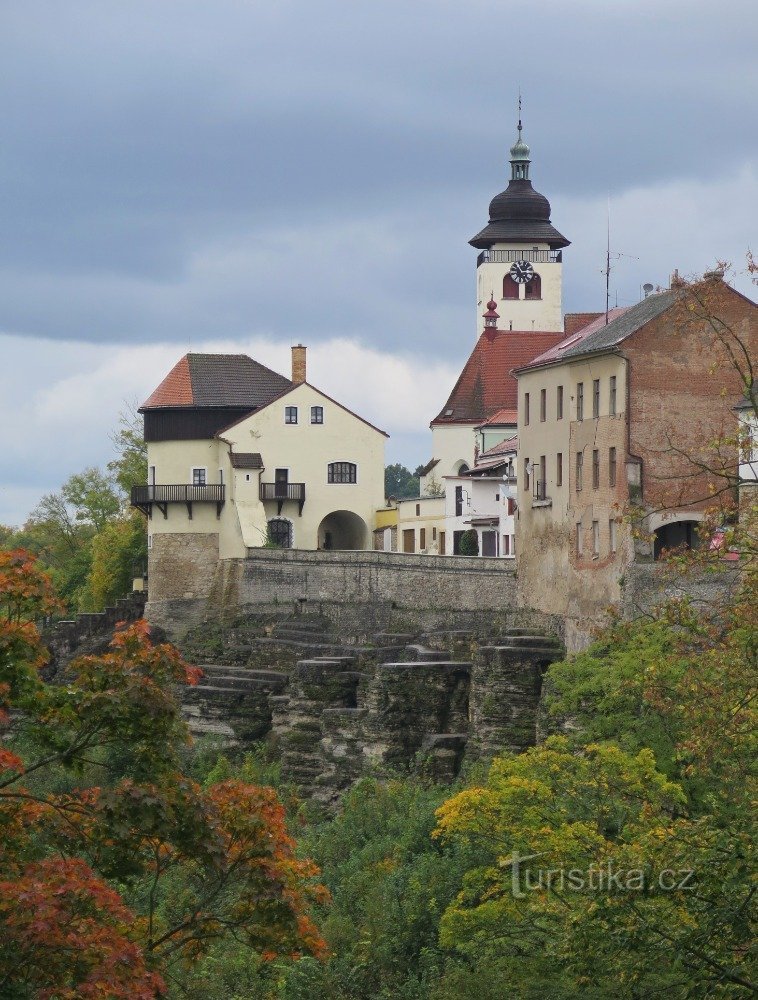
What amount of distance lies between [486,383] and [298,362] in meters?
10.8

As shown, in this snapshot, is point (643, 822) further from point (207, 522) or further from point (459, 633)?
point (207, 522)

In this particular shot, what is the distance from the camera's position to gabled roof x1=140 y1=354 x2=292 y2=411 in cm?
8225

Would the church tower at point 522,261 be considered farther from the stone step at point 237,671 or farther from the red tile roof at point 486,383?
the stone step at point 237,671

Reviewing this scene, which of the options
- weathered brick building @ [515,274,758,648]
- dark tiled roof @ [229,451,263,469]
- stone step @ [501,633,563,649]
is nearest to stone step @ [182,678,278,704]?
weathered brick building @ [515,274,758,648]

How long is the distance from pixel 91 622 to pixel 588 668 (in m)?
39.1

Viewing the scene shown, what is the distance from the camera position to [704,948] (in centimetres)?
2372

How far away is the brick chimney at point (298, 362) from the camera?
87312 mm

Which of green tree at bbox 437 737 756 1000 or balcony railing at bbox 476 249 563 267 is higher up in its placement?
balcony railing at bbox 476 249 563 267

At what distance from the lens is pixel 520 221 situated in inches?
4884

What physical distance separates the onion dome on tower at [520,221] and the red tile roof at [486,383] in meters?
26.9

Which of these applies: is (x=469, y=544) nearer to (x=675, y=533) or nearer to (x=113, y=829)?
(x=675, y=533)

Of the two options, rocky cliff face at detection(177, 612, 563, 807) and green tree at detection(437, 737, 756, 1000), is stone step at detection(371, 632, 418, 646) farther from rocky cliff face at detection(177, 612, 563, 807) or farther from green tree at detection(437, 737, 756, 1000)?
green tree at detection(437, 737, 756, 1000)

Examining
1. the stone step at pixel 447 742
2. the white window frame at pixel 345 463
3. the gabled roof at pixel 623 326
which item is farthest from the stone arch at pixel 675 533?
the white window frame at pixel 345 463

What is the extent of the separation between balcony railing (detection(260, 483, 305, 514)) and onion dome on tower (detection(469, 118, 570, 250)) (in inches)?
1824
